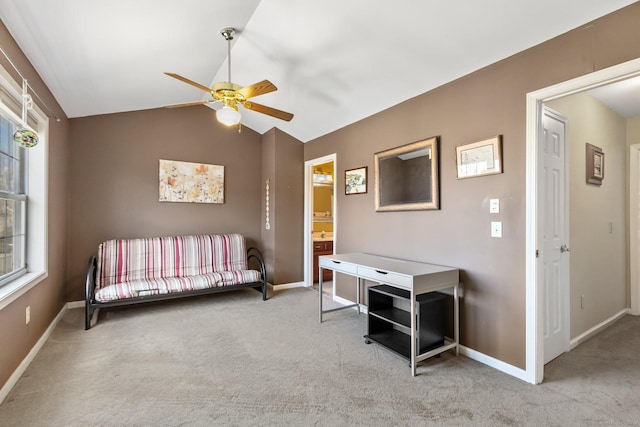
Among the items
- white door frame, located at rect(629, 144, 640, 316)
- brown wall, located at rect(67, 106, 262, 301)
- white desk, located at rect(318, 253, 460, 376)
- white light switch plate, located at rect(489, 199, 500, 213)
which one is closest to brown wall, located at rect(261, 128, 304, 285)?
brown wall, located at rect(67, 106, 262, 301)

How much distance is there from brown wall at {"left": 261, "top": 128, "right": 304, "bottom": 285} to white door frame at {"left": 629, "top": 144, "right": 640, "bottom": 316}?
13.1 feet

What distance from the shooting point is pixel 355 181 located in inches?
151

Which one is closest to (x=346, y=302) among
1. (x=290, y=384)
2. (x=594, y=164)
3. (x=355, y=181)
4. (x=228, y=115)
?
(x=355, y=181)

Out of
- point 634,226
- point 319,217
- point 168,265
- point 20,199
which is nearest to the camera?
point 20,199

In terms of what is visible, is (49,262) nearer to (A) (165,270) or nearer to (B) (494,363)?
(A) (165,270)

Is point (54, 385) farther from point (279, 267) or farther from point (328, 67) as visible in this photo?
point (328, 67)

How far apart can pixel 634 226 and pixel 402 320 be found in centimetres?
301

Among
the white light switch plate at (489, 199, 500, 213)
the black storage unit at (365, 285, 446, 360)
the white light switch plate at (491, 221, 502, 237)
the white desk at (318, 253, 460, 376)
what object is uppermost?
the white light switch plate at (489, 199, 500, 213)

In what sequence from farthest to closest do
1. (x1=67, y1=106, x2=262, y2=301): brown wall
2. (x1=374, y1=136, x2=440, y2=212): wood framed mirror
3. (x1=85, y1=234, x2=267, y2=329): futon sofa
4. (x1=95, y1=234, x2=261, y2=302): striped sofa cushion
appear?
(x1=67, y1=106, x2=262, y2=301): brown wall, (x1=95, y1=234, x2=261, y2=302): striped sofa cushion, (x1=85, y1=234, x2=267, y2=329): futon sofa, (x1=374, y1=136, x2=440, y2=212): wood framed mirror

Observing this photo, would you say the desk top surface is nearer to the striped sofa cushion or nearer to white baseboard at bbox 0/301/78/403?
the striped sofa cushion

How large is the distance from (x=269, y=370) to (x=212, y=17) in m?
2.77

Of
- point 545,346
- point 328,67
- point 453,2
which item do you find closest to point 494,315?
point 545,346

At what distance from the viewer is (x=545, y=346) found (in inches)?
95.3

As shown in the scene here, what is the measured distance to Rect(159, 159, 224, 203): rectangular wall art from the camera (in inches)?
174
